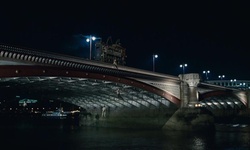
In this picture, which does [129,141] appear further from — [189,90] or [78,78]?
[189,90]

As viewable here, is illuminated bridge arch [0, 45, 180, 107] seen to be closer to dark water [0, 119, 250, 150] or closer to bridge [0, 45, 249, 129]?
bridge [0, 45, 249, 129]

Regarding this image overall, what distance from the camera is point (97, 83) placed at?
45.4m

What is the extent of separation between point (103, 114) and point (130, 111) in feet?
26.6

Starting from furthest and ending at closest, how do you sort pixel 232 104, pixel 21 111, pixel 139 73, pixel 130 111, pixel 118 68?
pixel 21 111 → pixel 232 104 → pixel 130 111 → pixel 139 73 → pixel 118 68

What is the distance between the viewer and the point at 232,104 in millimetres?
94438

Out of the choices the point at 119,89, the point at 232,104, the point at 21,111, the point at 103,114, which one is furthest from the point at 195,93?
the point at 21,111

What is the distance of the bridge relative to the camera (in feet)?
101

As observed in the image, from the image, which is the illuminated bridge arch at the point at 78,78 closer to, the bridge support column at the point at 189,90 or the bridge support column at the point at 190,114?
the bridge support column at the point at 189,90

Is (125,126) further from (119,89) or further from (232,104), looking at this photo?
(232,104)

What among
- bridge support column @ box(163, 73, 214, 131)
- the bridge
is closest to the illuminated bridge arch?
the bridge

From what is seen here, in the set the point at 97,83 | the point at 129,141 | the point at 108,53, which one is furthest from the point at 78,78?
the point at 108,53

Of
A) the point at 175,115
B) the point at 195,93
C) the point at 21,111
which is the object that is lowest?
the point at 21,111

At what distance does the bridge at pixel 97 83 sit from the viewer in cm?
3070

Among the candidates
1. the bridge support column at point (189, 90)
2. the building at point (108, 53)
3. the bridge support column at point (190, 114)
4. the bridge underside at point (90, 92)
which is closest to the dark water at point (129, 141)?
the bridge support column at point (190, 114)
